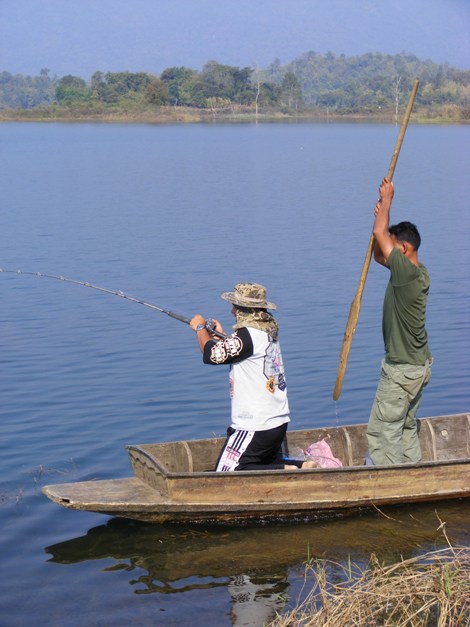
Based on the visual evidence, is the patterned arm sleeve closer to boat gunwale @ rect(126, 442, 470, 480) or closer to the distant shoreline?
boat gunwale @ rect(126, 442, 470, 480)

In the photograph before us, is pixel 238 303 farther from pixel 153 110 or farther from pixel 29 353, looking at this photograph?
pixel 153 110

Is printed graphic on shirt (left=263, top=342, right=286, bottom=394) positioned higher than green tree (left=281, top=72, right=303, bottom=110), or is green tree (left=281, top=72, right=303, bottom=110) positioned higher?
green tree (left=281, top=72, right=303, bottom=110)

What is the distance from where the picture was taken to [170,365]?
1191 cm

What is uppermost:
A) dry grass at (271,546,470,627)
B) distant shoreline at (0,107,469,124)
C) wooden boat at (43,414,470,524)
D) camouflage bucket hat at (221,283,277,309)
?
camouflage bucket hat at (221,283,277,309)

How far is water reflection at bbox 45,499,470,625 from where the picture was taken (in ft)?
21.8

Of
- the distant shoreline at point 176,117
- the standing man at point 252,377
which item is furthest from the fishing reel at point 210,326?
the distant shoreline at point 176,117

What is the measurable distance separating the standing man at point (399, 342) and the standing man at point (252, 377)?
73cm

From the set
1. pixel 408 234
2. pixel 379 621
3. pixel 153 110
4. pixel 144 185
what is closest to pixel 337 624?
pixel 379 621

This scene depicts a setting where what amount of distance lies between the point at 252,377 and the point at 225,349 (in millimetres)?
310

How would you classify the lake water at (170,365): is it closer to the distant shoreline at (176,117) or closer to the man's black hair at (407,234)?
the man's black hair at (407,234)

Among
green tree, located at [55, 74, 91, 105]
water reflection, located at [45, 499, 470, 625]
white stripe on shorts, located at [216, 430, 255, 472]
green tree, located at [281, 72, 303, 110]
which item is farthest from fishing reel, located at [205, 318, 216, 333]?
green tree, located at [281, 72, 303, 110]

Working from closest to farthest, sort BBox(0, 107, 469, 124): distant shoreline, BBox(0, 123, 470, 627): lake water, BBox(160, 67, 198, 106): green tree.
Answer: BBox(0, 123, 470, 627): lake water, BBox(0, 107, 469, 124): distant shoreline, BBox(160, 67, 198, 106): green tree

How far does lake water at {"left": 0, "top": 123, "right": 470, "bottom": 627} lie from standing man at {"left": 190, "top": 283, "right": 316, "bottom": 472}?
1.88ft

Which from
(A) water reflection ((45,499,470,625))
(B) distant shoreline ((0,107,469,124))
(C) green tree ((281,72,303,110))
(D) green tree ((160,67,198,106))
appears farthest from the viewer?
(C) green tree ((281,72,303,110))
